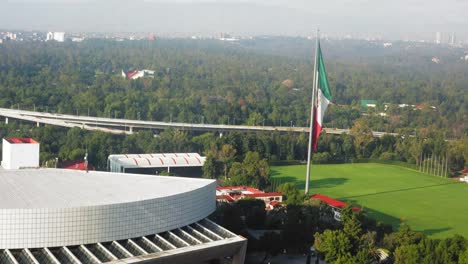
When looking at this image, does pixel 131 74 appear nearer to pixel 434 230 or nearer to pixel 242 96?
pixel 242 96

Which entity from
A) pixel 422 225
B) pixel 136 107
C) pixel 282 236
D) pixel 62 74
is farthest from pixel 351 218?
pixel 62 74

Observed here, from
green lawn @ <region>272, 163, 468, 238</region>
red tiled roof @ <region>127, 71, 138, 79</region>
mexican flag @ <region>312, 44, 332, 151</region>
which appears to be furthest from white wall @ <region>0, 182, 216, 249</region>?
red tiled roof @ <region>127, 71, 138, 79</region>

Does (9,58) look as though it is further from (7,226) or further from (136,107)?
(7,226)

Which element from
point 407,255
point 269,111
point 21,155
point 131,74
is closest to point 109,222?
point 407,255

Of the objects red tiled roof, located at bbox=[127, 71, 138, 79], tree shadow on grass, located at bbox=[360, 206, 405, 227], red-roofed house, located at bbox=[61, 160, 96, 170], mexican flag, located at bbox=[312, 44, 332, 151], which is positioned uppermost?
mexican flag, located at bbox=[312, 44, 332, 151]

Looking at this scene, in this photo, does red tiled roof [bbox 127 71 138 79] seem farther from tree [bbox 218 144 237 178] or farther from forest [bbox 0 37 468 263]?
tree [bbox 218 144 237 178]

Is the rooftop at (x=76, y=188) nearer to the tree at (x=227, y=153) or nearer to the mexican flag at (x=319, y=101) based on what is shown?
the mexican flag at (x=319, y=101)

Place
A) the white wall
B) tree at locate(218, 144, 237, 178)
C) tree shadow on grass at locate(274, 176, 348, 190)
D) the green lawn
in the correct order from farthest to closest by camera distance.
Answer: tree at locate(218, 144, 237, 178) < tree shadow on grass at locate(274, 176, 348, 190) < the green lawn < the white wall
